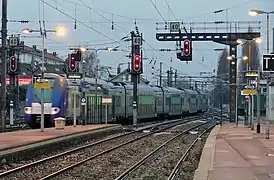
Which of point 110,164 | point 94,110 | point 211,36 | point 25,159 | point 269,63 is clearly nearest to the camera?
Answer: point 110,164

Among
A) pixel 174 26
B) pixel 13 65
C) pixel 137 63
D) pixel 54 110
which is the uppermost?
pixel 174 26

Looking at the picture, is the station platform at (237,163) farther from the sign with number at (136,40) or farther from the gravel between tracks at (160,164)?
the sign with number at (136,40)

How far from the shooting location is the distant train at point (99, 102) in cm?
3475

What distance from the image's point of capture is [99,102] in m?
43.4

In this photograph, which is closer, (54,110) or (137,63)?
(54,110)

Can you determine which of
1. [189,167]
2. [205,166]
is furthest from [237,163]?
[205,166]

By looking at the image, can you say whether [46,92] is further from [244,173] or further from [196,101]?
[196,101]

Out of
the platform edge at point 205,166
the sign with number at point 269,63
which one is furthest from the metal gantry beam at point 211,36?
the platform edge at point 205,166

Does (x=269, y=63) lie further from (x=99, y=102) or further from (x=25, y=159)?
(x=99, y=102)

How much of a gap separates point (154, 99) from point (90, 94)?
18937 mm

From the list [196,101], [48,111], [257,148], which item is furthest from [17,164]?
[196,101]

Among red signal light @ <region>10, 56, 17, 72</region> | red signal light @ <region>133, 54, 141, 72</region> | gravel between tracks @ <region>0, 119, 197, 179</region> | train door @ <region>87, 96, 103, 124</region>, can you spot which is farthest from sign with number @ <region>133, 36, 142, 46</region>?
gravel between tracks @ <region>0, 119, 197, 179</region>

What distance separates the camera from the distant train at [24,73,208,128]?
34.8m

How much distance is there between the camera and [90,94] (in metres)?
41.3
